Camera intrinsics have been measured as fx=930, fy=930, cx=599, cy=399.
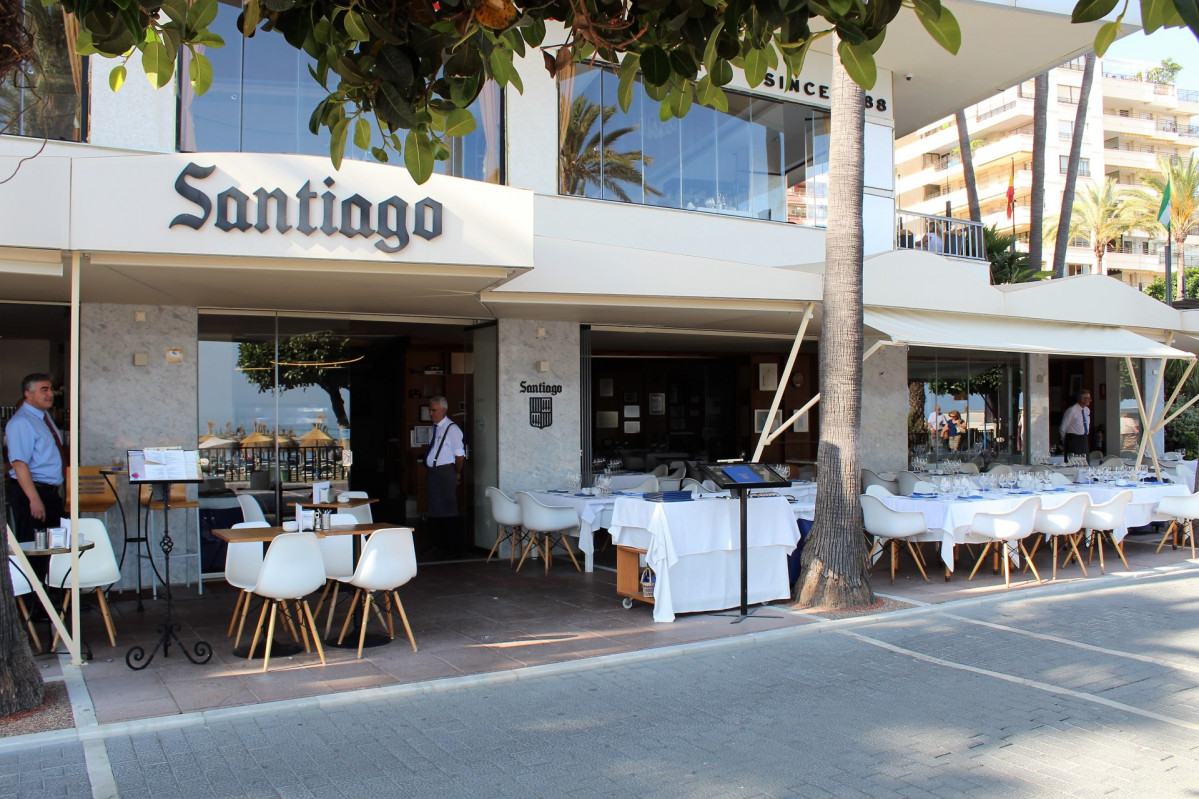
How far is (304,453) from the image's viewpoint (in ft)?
34.0

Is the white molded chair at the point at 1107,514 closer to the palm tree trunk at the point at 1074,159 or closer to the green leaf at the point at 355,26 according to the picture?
the green leaf at the point at 355,26

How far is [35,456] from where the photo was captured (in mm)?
7262

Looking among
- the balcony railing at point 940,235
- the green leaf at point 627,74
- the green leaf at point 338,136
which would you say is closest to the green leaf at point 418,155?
the green leaf at point 338,136

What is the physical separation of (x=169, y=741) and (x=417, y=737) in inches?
50.7

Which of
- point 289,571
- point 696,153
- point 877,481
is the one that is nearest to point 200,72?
point 289,571

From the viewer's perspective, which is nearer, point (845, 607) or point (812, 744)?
point (812, 744)

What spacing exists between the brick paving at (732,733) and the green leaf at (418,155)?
2.74 m

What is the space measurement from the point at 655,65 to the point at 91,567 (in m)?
5.82

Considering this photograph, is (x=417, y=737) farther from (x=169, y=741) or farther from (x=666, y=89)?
(x=666, y=89)

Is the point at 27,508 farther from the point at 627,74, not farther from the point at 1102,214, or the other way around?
the point at 1102,214

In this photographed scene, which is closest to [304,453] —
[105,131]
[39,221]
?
[105,131]

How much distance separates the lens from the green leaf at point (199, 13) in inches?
121

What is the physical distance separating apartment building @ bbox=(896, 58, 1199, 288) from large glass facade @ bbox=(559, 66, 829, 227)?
142 ft

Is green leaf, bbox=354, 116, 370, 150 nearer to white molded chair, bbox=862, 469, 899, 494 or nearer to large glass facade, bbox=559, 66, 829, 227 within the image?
large glass facade, bbox=559, 66, 829, 227
